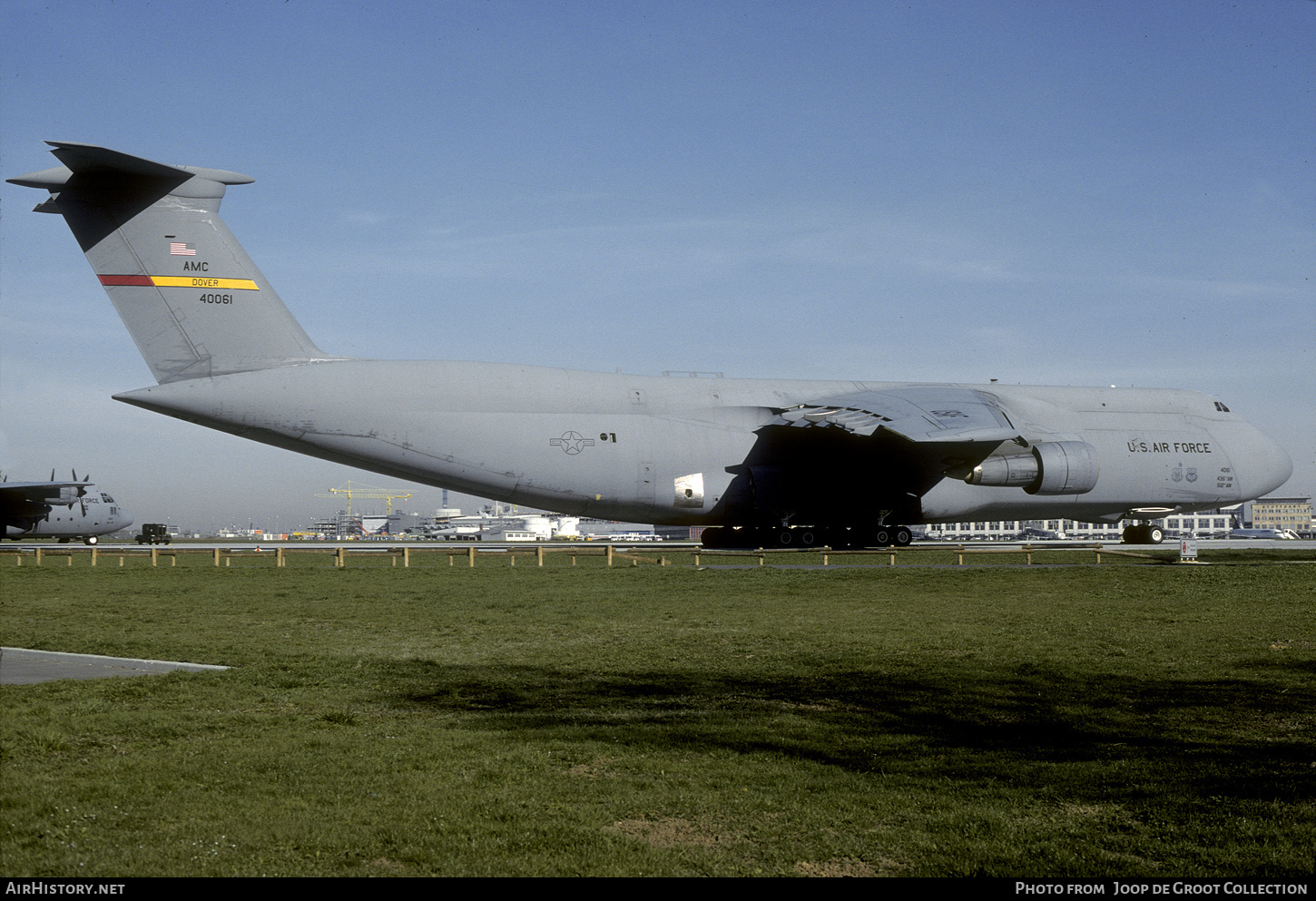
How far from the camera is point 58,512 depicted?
2031 inches

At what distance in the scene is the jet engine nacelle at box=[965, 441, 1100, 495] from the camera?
1038 inches

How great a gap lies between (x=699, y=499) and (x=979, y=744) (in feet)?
62.7

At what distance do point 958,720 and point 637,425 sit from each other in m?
18.2

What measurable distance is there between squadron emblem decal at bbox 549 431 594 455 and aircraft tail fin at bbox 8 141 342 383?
6.41 m

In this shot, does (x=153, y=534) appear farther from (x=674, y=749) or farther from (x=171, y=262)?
(x=674, y=749)

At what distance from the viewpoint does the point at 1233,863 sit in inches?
178

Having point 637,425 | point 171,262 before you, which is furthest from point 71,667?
point 637,425

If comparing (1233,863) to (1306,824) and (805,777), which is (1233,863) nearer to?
(1306,824)

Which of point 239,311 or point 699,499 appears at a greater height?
point 239,311

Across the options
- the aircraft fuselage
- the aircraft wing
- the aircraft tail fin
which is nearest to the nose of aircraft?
the aircraft fuselage

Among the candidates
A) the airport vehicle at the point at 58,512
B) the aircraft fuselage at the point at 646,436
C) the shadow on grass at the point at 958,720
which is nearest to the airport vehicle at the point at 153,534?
the airport vehicle at the point at 58,512

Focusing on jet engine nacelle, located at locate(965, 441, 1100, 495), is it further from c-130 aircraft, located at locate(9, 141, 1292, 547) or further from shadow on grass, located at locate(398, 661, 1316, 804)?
shadow on grass, located at locate(398, 661, 1316, 804)

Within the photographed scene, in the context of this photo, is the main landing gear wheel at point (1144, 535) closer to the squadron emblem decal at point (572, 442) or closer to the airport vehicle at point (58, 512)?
the squadron emblem decal at point (572, 442)
